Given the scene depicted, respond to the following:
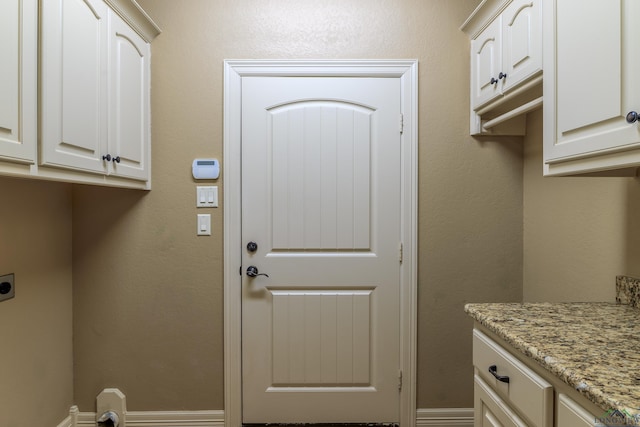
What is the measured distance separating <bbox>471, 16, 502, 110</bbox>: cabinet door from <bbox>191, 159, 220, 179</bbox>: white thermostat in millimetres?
1412

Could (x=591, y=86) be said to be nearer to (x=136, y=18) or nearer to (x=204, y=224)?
(x=204, y=224)

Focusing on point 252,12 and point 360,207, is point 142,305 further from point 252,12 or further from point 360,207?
point 252,12

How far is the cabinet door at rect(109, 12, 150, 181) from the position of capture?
175 cm

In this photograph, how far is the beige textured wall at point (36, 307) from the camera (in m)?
1.69

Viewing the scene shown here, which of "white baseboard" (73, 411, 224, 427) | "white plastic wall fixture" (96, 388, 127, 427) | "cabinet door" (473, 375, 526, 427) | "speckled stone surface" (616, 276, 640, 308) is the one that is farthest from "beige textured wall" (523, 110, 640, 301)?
"white plastic wall fixture" (96, 388, 127, 427)

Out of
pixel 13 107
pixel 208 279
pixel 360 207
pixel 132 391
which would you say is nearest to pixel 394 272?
pixel 360 207

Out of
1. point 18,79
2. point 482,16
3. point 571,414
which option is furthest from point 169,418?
point 482,16

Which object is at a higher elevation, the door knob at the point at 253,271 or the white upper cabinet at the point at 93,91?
the white upper cabinet at the point at 93,91

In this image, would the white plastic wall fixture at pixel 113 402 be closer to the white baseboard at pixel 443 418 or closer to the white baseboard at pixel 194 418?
the white baseboard at pixel 194 418

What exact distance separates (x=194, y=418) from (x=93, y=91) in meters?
1.72

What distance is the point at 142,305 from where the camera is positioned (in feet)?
7.06

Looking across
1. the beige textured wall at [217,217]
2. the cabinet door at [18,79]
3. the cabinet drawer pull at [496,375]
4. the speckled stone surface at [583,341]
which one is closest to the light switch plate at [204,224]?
the beige textured wall at [217,217]

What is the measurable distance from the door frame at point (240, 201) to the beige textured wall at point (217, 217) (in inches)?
1.9

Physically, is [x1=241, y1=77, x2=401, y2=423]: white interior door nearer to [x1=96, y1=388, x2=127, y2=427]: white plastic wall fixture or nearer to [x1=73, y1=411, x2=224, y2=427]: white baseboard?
[x1=73, y1=411, x2=224, y2=427]: white baseboard
